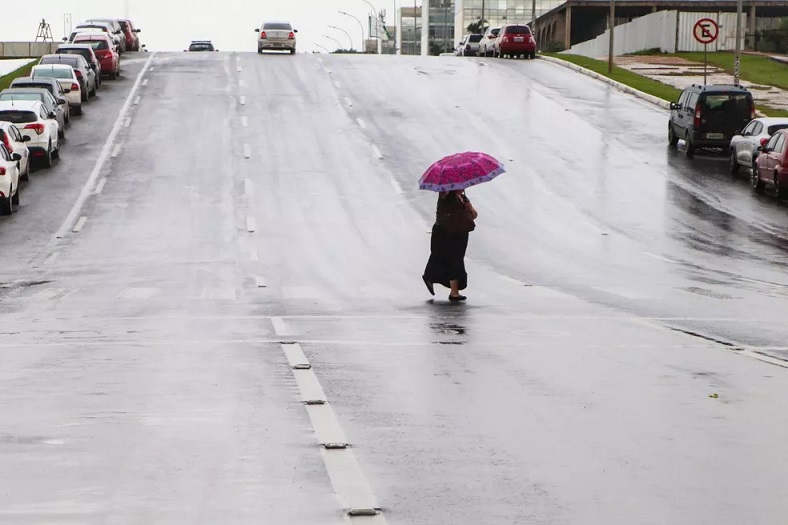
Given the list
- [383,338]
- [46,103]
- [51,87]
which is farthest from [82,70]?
[383,338]

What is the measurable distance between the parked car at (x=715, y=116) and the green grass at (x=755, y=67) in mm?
16623

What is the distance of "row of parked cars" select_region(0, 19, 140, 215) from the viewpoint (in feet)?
105

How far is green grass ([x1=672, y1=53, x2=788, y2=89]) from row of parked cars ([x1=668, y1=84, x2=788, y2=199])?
16260mm

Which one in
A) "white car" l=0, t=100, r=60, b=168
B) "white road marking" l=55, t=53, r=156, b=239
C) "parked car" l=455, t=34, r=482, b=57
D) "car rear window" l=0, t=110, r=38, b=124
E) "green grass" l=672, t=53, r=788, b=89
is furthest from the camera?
"parked car" l=455, t=34, r=482, b=57

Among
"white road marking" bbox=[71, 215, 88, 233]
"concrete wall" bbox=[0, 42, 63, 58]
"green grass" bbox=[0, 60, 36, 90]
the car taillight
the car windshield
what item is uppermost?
the car windshield

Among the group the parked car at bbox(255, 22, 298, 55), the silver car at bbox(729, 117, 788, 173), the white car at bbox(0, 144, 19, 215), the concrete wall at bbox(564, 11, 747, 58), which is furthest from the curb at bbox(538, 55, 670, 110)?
the white car at bbox(0, 144, 19, 215)

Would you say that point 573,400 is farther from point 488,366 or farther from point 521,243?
point 521,243

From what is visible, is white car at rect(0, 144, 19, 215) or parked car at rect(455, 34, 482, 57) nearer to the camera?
white car at rect(0, 144, 19, 215)

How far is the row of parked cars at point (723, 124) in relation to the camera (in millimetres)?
37094

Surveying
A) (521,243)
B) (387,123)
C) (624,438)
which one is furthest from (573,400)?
(387,123)

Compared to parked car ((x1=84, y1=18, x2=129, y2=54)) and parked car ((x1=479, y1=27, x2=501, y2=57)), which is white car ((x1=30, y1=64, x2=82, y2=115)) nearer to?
parked car ((x1=84, y1=18, x2=129, y2=54))

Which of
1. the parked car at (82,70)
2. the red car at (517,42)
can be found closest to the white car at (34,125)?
the parked car at (82,70)

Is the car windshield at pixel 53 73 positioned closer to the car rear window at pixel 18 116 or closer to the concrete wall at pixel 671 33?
the car rear window at pixel 18 116

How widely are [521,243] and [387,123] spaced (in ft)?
63.6
